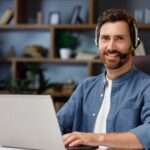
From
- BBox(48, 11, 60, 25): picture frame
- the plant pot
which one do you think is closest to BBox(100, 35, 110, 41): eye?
the plant pot

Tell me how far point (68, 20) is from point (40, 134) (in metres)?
3.07

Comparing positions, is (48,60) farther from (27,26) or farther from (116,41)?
(116,41)

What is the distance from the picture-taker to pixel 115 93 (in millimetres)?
1615

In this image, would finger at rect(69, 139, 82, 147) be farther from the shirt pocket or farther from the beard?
the beard

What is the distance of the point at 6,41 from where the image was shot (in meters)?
4.39

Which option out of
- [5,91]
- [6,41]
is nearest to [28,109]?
[5,91]

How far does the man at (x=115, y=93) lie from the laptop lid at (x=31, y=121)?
44 centimetres

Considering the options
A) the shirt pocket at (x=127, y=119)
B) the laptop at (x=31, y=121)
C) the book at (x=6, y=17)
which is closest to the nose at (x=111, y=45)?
the shirt pocket at (x=127, y=119)

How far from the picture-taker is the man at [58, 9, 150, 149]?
153cm

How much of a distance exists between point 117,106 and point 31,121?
0.54 meters

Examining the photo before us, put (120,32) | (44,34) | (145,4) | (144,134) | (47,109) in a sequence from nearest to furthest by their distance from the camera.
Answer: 1. (47,109)
2. (144,134)
3. (120,32)
4. (145,4)
5. (44,34)

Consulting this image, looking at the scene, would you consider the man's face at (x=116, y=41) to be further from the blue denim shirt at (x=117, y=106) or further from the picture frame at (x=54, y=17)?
the picture frame at (x=54, y=17)

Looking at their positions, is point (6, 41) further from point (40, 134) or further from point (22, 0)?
point (40, 134)

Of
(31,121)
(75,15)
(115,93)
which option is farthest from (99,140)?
(75,15)
